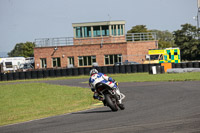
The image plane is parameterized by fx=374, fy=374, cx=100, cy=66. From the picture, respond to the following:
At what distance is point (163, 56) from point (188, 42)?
36.1 meters

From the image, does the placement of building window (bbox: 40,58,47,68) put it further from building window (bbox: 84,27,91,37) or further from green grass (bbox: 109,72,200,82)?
green grass (bbox: 109,72,200,82)

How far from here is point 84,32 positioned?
5297 centimetres

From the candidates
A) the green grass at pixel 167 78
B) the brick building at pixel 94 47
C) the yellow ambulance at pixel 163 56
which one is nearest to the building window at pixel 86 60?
the brick building at pixel 94 47

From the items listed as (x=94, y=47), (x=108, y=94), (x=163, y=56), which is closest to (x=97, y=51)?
(x=94, y=47)

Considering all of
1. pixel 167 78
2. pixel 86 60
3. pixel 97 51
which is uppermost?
pixel 97 51

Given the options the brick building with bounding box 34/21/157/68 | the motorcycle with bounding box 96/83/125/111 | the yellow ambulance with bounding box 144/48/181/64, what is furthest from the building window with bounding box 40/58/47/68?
the motorcycle with bounding box 96/83/125/111

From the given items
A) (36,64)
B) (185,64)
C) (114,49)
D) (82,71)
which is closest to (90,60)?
(114,49)

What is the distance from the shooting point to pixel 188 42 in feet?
259

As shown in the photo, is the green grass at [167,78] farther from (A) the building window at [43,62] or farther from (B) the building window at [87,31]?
(A) the building window at [43,62]

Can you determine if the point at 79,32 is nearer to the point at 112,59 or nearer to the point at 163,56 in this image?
the point at 112,59

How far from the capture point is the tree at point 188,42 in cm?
7203

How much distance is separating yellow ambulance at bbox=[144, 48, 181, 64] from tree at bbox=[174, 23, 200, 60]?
24606mm

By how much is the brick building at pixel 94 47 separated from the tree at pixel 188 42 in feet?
70.1

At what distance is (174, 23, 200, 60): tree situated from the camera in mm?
72025
